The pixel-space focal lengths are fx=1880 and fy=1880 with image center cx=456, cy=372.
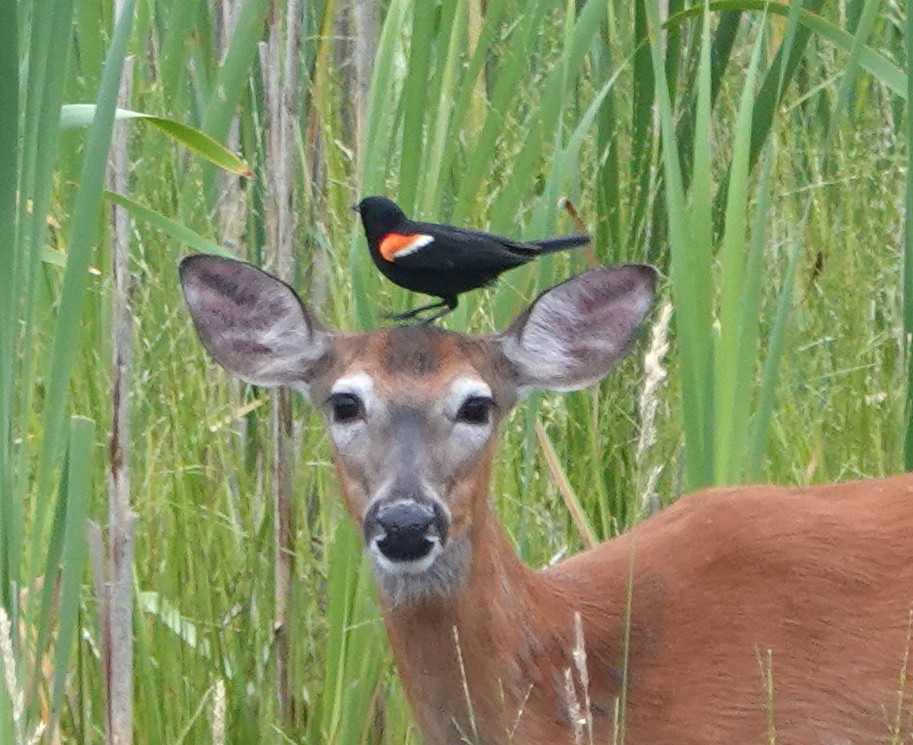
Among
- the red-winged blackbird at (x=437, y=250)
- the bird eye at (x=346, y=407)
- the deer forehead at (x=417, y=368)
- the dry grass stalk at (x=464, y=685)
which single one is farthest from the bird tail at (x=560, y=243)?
the dry grass stalk at (x=464, y=685)

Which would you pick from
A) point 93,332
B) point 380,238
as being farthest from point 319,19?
point 380,238

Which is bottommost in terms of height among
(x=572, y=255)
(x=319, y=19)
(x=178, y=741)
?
(x=178, y=741)

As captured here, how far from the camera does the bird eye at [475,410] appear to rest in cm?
266

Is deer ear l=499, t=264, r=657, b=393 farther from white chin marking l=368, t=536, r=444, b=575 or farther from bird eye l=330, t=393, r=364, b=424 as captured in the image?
white chin marking l=368, t=536, r=444, b=575

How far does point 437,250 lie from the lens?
2480 millimetres

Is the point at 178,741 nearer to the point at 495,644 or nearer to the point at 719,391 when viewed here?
the point at 495,644

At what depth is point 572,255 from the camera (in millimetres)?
3439

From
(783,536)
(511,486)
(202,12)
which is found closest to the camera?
(783,536)

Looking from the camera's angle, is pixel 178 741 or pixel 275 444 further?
pixel 275 444

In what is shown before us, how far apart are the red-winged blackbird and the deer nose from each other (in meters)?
0.31

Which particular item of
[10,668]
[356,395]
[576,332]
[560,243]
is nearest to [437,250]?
[560,243]

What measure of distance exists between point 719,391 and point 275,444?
772 mm

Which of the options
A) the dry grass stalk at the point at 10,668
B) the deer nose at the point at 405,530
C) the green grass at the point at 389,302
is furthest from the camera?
the green grass at the point at 389,302

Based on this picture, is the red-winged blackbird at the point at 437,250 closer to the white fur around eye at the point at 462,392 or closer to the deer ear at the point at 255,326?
the white fur around eye at the point at 462,392
